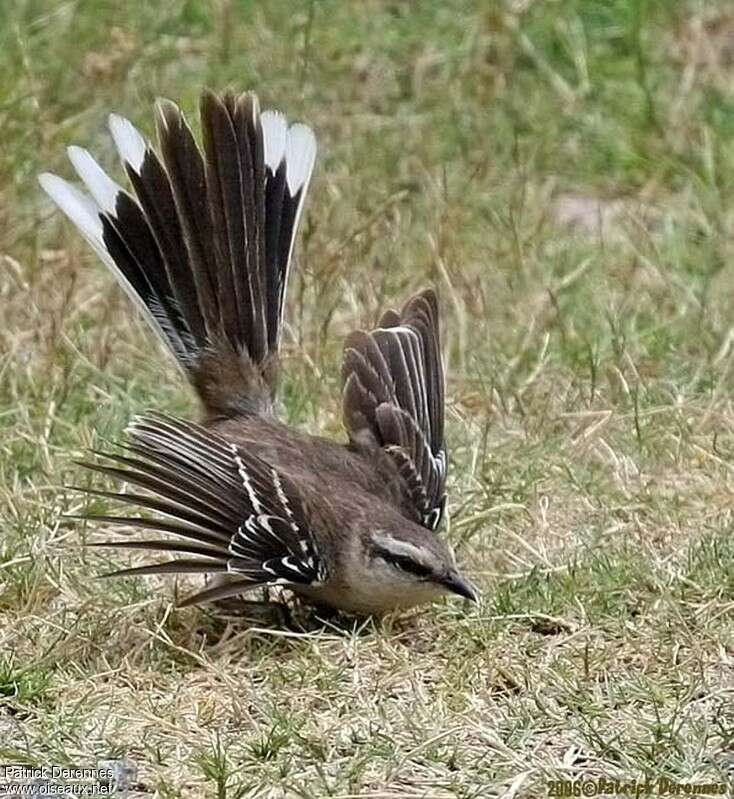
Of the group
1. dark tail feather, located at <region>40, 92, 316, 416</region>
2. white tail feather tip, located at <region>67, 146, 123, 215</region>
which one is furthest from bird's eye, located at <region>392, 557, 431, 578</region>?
white tail feather tip, located at <region>67, 146, 123, 215</region>

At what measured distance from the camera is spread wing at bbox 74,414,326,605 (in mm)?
5863

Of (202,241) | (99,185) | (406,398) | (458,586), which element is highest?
(99,185)

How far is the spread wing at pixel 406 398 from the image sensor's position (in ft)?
21.1

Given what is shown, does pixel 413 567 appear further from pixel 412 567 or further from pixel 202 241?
pixel 202 241

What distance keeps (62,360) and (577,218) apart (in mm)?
2596

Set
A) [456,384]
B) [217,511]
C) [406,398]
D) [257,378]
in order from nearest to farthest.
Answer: [217,511] < [406,398] < [257,378] < [456,384]

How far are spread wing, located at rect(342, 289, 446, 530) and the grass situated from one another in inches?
13.0

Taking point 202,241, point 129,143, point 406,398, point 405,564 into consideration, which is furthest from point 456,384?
point 405,564

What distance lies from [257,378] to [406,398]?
0.48 meters

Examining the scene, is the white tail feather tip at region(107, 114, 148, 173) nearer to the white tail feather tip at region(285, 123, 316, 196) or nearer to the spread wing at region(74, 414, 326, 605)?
the white tail feather tip at region(285, 123, 316, 196)

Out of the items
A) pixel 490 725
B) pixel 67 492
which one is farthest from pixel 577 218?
pixel 490 725

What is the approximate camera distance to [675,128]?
9766mm

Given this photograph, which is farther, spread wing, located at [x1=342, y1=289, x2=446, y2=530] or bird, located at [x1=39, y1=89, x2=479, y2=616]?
spread wing, located at [x1=342, y1=289, x2=446, y2=530]

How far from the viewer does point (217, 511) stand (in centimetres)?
594
